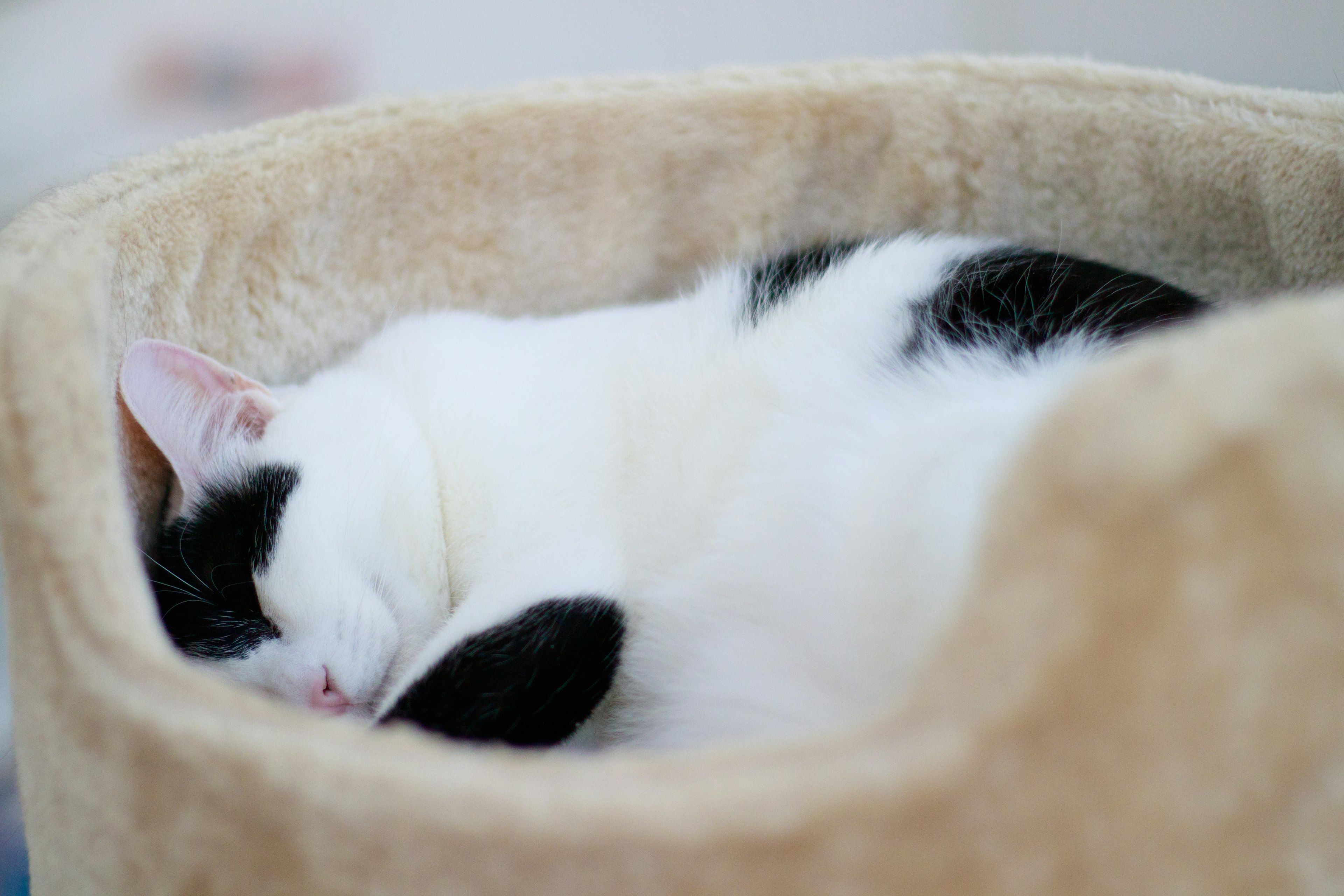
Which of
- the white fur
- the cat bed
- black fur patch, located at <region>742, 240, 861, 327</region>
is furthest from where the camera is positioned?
black fur patch, located at <region>742, 240, 861, 327</region>

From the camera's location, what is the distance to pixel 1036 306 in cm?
93

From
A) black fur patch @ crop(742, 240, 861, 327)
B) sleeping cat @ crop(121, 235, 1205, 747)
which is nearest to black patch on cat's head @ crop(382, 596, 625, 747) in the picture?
sleeping cat @ crop(121, 235, 1205, 747)

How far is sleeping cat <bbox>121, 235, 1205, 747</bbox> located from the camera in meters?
0.78

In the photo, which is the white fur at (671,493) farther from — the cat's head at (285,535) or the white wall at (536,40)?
the white wall at (536,40)

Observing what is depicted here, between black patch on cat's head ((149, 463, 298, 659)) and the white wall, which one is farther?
the white wall

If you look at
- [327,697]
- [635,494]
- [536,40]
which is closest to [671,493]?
[635,494]

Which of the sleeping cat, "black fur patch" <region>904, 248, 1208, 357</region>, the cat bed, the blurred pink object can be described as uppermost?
the blurred pink object

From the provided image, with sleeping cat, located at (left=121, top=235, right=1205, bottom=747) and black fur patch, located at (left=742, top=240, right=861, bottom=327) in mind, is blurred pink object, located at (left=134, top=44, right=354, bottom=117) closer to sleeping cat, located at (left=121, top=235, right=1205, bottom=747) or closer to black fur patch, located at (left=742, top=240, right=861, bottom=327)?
sleeping cat, located at (left=121, top=235, right=1205, bottom=747)

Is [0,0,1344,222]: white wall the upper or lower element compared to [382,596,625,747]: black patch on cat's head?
upper

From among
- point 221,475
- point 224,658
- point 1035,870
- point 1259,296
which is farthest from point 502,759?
point 1259,296

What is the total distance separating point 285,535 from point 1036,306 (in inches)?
32.0

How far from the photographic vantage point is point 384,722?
80 centimetres

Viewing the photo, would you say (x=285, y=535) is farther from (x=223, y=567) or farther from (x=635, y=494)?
(x=635, y=494)

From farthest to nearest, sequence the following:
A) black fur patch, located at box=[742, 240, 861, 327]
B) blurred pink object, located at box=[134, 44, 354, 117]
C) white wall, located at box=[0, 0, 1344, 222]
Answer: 1. blurred pink object, located at box=[134, 44, 354, 117]
2. white wall, located at box=[0, 0, 1344, 222]
3. black fur patch, located at box=[742, 240, 861, 327]
